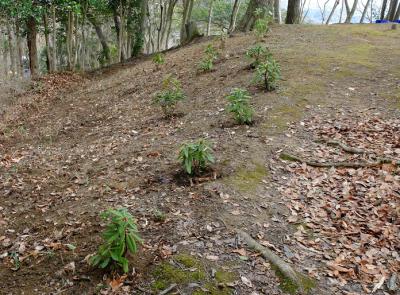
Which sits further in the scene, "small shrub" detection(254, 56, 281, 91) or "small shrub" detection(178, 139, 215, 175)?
"small shrub" detection(254, 56, 281, 91)

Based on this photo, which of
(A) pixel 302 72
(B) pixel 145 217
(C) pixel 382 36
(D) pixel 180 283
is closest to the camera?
(D) pixel 180 283

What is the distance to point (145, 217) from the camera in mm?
4859

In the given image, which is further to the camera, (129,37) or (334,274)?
(129,37)

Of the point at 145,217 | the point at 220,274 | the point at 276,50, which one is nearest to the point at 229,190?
the point at 145,217

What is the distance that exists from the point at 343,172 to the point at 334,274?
7.24ft

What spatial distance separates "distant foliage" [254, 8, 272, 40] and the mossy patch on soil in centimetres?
1004

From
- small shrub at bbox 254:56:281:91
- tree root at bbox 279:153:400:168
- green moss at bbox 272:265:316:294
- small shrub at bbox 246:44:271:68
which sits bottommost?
green moss at bbox 272:265:316:294

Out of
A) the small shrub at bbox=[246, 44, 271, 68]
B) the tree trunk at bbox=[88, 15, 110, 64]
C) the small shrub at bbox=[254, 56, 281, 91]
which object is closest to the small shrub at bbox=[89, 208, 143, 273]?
the small shrub at bbox=[254, 56, 281, 91]

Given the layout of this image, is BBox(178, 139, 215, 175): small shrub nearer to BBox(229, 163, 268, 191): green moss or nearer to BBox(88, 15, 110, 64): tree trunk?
BBox(229, 163, 268, 191): green moss

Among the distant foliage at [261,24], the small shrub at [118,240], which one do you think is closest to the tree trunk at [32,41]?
the distant foliage at [261,24]

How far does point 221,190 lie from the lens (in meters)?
5.23

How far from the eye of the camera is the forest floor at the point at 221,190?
3.97m

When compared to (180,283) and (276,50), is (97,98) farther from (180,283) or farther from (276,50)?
(180,283)

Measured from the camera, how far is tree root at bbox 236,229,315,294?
3.76 metres
